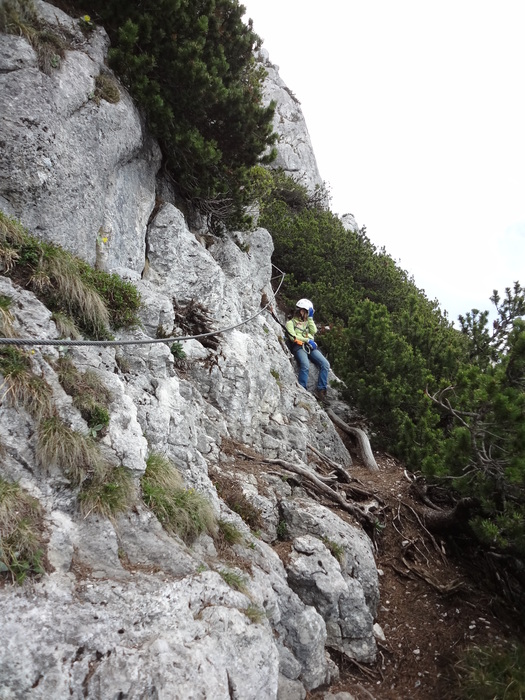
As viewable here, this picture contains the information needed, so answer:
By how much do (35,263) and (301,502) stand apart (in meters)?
5.43

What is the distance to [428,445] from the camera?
28.8 ft

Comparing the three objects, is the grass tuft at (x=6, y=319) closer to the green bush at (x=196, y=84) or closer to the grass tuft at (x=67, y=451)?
the grass tuft at (x=67, y=451)

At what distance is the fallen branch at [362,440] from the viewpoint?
34.2ft

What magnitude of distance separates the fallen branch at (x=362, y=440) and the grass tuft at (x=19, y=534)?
28.0ft

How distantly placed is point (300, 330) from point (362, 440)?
373cm

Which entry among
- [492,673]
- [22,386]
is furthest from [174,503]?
[492,673]

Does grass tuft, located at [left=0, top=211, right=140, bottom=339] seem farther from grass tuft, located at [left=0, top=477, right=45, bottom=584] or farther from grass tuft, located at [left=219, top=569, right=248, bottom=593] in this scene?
grass tuft, located at [left=219, top=569, right=248, bottom=593]

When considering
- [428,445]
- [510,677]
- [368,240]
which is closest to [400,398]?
[428,445]

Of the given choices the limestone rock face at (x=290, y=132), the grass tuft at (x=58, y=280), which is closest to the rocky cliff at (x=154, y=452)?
the grass tuft at (x=58, y=280)

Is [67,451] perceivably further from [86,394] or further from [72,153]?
[72,153]

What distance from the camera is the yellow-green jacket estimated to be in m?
12.2

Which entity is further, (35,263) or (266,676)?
(35,263)

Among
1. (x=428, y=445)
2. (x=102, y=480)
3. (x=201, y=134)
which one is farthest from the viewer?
(x=201, y=134)

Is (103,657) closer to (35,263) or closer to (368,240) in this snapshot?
(35,263)
